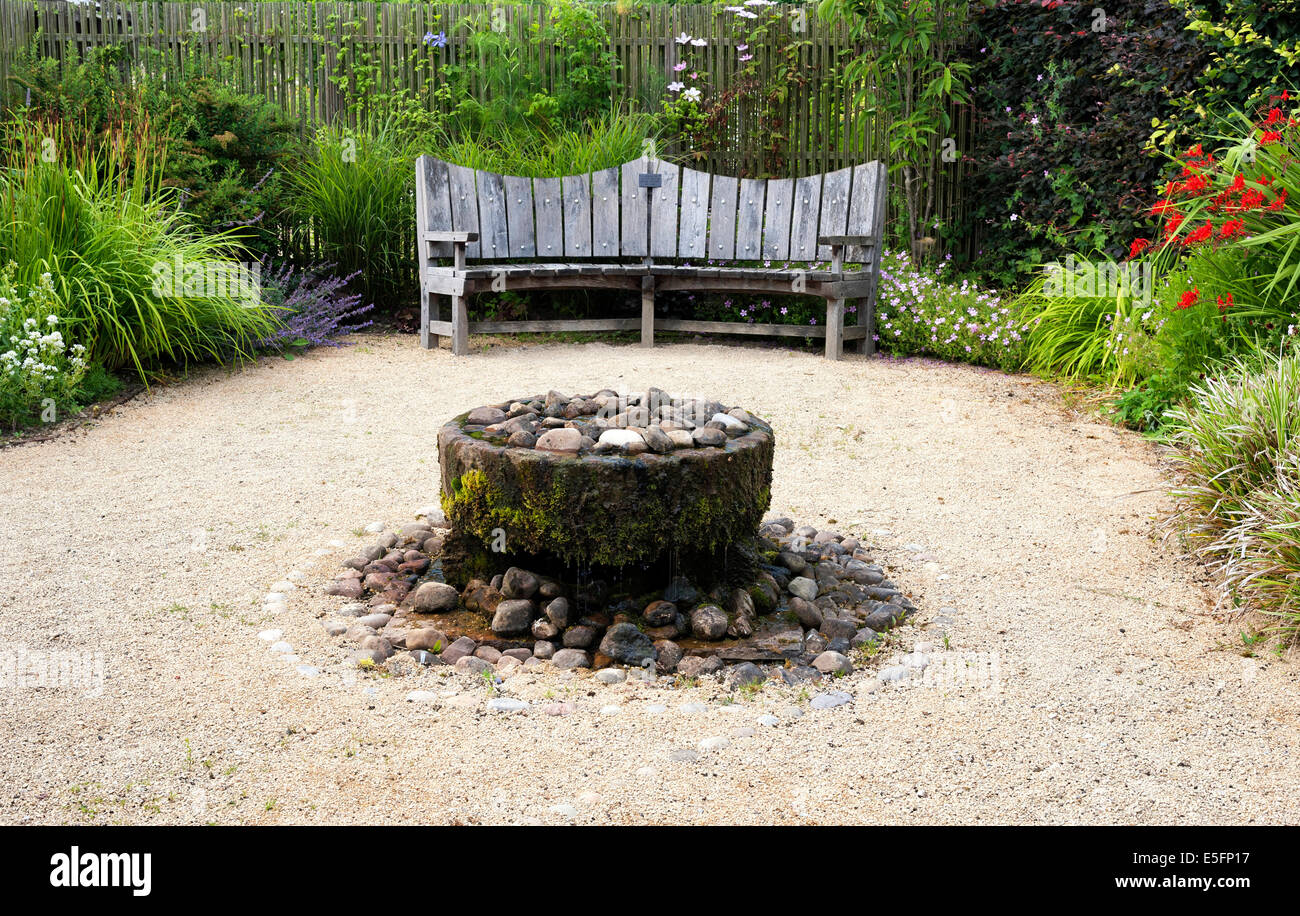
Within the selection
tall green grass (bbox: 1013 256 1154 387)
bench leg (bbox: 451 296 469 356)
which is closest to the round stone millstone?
tall green grass (bbox: 1013 256 1154 387)

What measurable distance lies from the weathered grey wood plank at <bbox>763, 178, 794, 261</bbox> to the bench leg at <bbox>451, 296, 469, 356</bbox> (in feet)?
6.92

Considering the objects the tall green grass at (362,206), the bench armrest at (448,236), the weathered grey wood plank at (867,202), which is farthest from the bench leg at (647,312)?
the tall green grass at (362,206)

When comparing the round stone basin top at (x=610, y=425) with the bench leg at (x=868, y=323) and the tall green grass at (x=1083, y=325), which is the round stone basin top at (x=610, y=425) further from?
the bench leg at (x=868, y=323)

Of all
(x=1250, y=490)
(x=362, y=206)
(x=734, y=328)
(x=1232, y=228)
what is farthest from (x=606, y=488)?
(x=362, y=206)

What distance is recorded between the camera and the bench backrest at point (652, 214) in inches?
292

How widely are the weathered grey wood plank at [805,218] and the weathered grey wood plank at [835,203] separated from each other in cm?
4

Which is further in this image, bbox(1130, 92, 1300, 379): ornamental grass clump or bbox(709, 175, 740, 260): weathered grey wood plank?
bbox(709, 175, 740, 260): weathered grey wood plank

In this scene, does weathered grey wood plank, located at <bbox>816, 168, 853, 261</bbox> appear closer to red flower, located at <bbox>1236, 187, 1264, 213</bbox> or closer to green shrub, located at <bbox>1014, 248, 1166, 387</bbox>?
green shrub, located at <bbox>1014, 248, 1166, 387</bbox>

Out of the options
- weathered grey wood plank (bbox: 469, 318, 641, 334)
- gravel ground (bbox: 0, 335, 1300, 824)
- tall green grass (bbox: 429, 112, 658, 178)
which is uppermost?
tall green grass (bbox: 429, 112, 658, 178)

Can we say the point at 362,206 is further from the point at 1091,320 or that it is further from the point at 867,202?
the point at 1091,320

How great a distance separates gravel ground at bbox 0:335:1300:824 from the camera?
2199 millimetres

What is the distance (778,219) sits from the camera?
7.55 m

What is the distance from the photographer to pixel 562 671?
2.80 meters

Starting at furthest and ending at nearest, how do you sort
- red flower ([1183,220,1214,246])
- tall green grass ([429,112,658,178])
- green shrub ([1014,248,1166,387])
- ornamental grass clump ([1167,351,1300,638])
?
tall green grass ([429,112,658,178])
green shrub ([1014,248,1166,387])
red flower ([1183,220,1214,246])
ornamental grass clump ([1167,351,1300,638])
